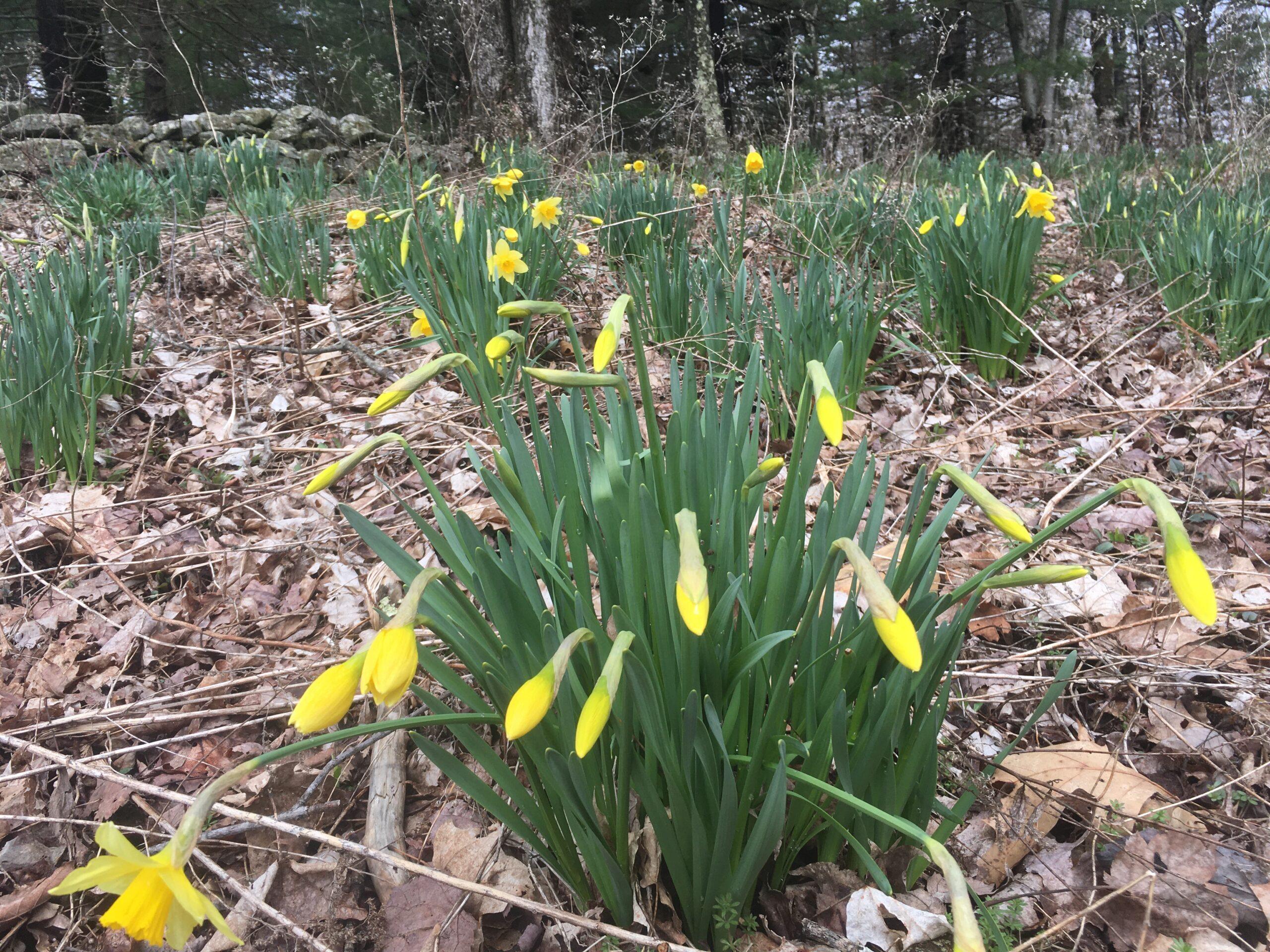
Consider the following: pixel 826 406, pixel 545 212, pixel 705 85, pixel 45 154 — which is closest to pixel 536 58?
pixel 705 85

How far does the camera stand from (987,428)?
281 centimetres

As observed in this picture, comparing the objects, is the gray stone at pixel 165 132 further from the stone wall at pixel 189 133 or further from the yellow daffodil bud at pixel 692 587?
the yellow daffodil bud at pixel 692 587

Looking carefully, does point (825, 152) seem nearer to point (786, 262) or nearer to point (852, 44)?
point (786, 262)

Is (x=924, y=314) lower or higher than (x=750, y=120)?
lower

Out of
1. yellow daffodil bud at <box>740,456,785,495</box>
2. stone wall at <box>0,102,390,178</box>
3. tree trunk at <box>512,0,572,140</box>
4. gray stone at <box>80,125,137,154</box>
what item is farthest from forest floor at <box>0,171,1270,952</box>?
gray stone at <box>80,125,137,154</box>

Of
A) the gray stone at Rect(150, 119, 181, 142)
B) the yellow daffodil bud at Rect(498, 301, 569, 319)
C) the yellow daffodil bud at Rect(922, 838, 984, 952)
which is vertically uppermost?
the gray stone at Rect(150, 119, 181, 142)

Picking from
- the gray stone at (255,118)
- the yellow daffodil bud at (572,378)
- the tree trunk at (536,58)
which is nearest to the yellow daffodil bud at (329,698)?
the yellow daffodil bud at (572,378)

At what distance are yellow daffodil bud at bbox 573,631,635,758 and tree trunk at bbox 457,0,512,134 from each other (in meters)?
7.27

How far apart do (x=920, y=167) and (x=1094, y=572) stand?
6.40m

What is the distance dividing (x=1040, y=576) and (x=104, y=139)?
907cm

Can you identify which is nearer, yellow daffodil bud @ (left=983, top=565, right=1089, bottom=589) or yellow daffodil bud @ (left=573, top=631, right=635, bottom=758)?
yellow daffodil bud @ (left=573, top=631, right=635, bottom=758)

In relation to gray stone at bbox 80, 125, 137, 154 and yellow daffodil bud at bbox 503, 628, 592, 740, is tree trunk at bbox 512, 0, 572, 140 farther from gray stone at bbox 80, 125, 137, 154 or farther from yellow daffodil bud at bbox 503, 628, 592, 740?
yellow daffodil bud at bbox 503, 628, 592, 740

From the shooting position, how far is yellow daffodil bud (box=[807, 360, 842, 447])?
0.80 meters

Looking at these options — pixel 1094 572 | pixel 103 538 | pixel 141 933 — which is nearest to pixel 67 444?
pixel 103 538
